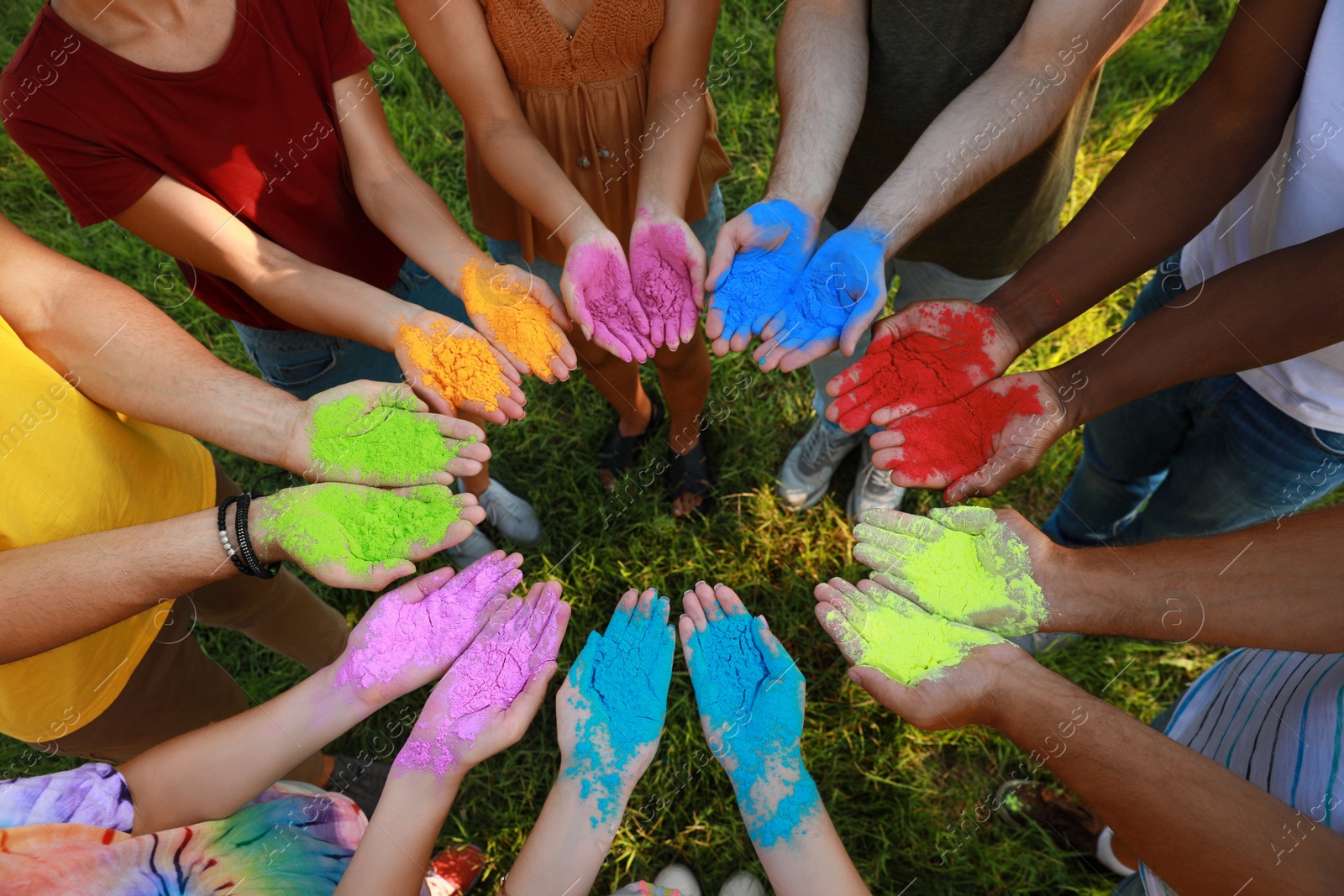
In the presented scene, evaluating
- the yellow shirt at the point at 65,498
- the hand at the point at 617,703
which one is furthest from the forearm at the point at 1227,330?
the yellow shirt at the point at 65,498

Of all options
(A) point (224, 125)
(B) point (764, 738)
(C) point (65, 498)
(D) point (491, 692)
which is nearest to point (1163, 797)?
(B) point (764, 738)

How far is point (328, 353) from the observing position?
93.9 inches

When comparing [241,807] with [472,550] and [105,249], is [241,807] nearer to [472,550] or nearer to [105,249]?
[472,550]

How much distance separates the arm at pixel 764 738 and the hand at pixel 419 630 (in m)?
0.58

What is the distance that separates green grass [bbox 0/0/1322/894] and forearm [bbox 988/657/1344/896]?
1.07 meters

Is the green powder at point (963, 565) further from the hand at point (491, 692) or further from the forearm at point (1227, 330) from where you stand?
the hand at point (491, 692)

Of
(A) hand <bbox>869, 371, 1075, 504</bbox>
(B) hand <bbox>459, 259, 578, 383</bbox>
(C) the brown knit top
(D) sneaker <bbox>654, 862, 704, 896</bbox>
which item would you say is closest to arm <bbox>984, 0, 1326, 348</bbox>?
(A) hand <bbox>869, 371, 1075, 504</bbox>

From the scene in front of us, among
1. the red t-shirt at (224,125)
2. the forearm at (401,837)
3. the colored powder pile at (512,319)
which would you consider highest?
the red t-shirt at (224,125)

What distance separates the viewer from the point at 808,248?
7.14 ft

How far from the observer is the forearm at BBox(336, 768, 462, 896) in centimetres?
157

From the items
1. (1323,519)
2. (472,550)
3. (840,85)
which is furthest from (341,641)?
(1323,519)

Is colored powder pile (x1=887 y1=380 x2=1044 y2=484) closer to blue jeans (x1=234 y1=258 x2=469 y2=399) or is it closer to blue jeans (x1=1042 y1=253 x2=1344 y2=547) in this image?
blue jeans (x1=1042 y1=253 x2=1344 y2=547)

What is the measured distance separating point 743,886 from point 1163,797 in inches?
58.1

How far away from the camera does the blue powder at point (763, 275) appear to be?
210cm
